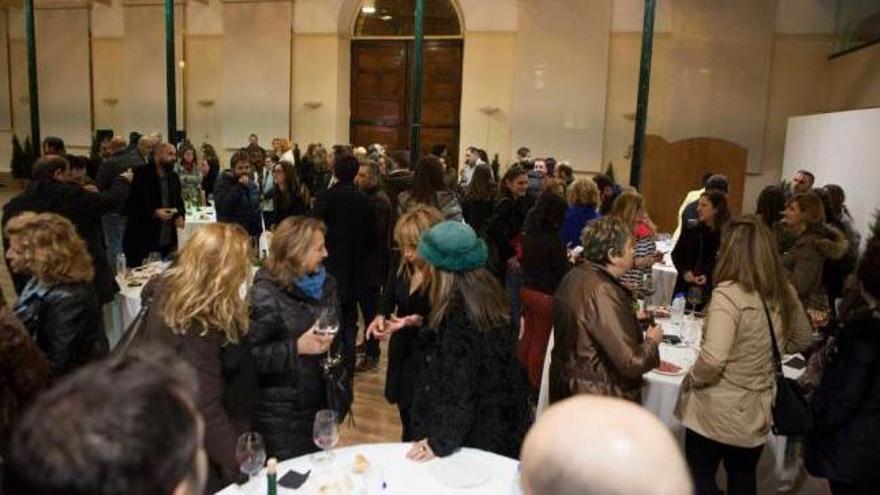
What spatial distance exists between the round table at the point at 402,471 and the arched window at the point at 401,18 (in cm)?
1212

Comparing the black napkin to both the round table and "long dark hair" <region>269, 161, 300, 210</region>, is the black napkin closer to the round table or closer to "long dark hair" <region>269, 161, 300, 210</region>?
the round table

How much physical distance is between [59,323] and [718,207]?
13.4 ft

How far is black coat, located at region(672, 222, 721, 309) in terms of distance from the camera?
195 inches

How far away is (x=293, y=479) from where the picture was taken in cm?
227

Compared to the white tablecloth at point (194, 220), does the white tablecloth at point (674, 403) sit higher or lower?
lower

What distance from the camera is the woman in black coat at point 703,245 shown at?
4.91 meters

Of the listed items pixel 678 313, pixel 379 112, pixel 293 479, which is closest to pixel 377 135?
pixel 379 112

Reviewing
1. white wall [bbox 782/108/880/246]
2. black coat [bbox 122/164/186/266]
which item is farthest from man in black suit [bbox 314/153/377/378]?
white wall [bbox 782/108/880/246]

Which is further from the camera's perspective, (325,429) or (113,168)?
(113,168)

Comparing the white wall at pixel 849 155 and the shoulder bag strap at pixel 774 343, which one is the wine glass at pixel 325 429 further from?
the white wall at pixel 849 155

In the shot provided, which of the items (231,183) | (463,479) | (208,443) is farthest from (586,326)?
(231,183)

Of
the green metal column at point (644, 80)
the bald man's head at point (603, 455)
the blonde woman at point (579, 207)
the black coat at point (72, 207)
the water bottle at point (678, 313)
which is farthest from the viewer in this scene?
the green metal column at point (644, 80)

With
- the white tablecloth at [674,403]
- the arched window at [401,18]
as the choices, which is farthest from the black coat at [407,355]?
the arched window at [401,18]

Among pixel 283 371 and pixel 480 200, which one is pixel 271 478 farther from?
pixel 480 200
